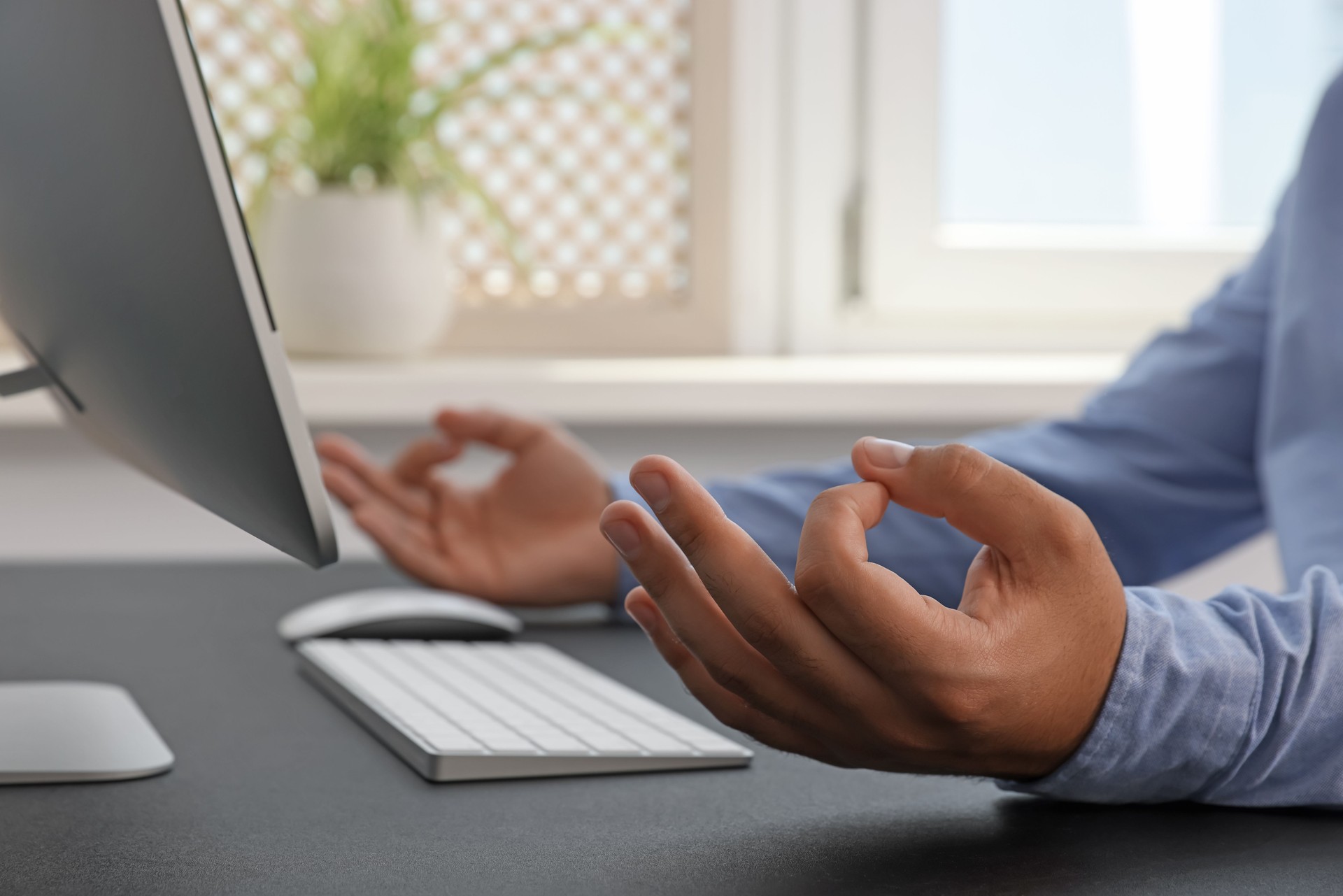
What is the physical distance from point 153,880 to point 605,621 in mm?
500

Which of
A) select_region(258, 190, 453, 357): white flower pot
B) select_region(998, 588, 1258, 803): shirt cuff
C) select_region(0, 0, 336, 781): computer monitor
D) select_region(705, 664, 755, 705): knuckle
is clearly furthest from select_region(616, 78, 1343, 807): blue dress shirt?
select_region(258, 190, 453, 357): white flower pot

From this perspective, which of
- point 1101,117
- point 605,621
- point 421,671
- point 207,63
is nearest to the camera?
point 421,671

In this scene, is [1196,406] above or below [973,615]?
below

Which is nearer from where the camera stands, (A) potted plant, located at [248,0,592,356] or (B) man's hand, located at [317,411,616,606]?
(B) man's hand, located at [317,411,616,606]

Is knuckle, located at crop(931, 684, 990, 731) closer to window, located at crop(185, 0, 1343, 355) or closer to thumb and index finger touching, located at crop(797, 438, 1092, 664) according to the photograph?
thumb and index finger touching, located at crop(797, 438, 1092, 664)

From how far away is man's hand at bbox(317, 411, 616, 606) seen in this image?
36.1 inches

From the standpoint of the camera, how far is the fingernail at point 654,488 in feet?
1.28

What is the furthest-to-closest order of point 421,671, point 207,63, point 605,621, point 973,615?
1. point 207,63
2. point 605,621
3. point 421,671
4. point 973,615

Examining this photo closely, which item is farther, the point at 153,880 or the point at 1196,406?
the point at 1196,406

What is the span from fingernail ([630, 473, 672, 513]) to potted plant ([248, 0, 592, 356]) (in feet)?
3.44

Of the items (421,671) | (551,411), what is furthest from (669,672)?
(551,411)

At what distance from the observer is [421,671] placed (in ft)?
2.24

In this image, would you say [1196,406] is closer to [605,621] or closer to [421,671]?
[605,621]

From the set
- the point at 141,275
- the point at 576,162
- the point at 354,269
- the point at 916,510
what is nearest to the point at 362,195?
the point at 354,269
